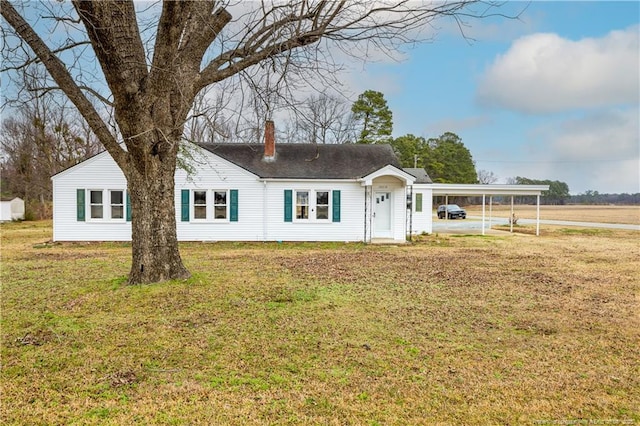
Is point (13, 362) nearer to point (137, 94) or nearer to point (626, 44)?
point (137, 94)

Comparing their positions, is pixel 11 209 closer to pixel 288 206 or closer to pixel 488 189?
pixel 288 206

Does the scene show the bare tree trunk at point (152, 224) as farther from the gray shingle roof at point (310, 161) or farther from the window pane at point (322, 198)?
the window pane at point (322, 198)

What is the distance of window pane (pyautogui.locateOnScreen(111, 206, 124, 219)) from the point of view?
1628 centimetres

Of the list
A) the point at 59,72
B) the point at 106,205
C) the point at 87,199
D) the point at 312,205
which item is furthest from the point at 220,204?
the point at 59,72

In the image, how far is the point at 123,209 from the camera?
1623cm

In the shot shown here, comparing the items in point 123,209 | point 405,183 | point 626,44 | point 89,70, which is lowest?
point 123,209

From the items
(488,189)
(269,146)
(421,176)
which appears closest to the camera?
(269,146)

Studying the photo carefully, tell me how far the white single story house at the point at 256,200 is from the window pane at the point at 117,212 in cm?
4

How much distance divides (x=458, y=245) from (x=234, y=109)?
13.0 m

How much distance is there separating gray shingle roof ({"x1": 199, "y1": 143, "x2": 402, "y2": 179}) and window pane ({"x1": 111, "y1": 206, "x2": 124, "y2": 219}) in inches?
175

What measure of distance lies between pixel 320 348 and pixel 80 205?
15402mm

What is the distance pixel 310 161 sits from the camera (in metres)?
17.0

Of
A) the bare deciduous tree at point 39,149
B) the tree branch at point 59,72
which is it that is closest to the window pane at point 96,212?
the tree branch at point 59,72

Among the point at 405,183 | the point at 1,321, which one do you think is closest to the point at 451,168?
the point at 405,183
